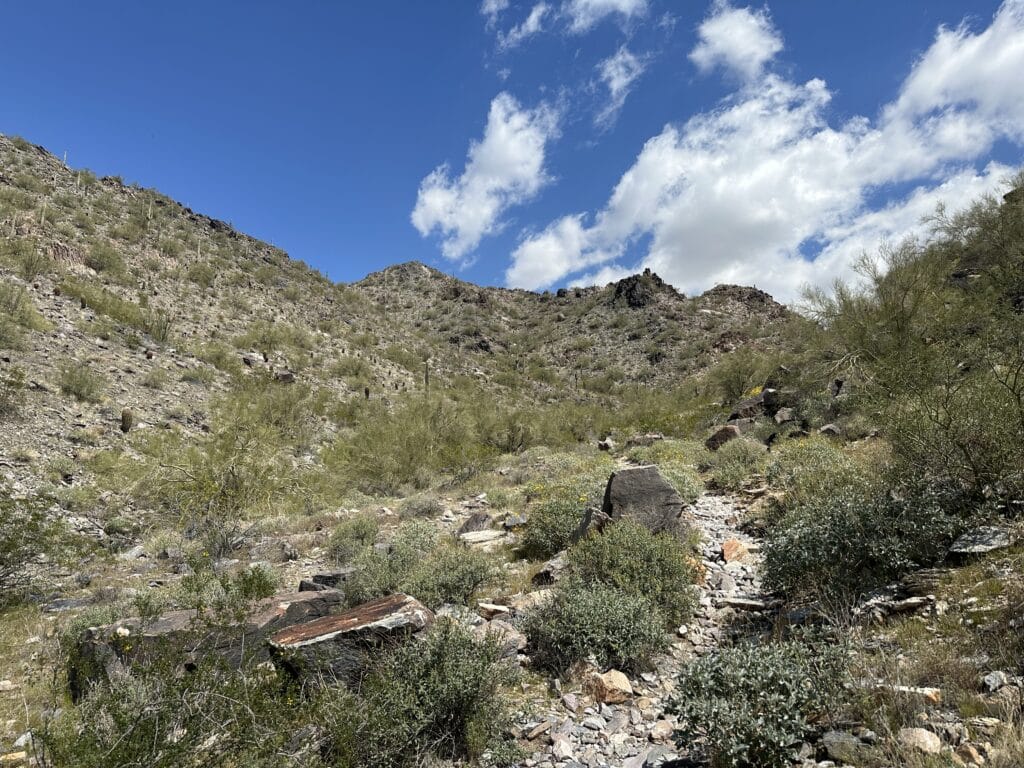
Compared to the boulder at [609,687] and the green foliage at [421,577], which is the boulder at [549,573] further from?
the boulder at [609,687]

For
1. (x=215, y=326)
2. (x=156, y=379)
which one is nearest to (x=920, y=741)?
(x=156, y=379)

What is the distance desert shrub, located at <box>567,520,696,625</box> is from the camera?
17.9 feet

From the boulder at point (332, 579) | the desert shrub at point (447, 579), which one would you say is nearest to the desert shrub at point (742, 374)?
the desert shrub at point (447, 579)

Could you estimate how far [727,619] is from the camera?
532cm

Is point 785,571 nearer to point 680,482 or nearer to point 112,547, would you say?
point 680,482

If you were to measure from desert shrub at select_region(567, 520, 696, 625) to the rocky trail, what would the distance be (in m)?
0.26

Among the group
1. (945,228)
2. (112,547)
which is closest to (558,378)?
(945,228)

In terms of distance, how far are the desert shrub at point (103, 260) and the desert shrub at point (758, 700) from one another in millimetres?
25311

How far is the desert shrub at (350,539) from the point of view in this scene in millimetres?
8848

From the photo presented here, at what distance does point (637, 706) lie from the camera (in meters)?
4.06

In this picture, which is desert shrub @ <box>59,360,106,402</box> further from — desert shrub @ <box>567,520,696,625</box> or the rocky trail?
the rocky trail

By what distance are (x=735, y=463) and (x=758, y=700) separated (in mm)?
9095

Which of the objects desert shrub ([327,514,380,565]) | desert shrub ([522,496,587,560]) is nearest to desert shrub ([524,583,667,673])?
desert shrub ([522,496,587,560])

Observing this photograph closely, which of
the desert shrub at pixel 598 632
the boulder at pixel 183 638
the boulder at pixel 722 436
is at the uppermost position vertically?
the boulder at pixel 722 436
